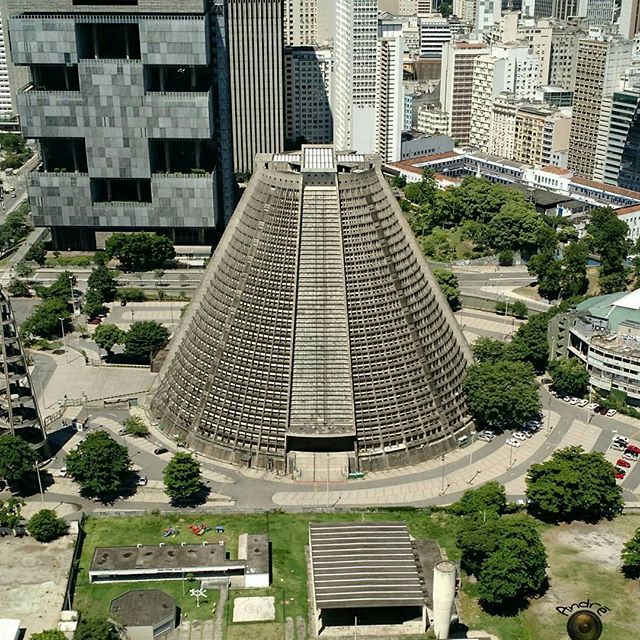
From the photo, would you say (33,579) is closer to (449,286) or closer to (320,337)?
(320,337)

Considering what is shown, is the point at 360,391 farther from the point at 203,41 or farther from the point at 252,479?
the point at 203,41

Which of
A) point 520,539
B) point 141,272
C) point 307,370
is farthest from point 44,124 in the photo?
point 520,539

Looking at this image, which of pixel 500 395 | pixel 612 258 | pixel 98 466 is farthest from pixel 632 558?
pixel 612 258

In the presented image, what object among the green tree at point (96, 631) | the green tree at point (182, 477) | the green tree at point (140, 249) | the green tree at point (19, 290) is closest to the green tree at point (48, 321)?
the green tree at point (19, 290)

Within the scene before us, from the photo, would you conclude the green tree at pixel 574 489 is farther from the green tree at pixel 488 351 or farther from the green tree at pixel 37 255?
the green tree at pixel 37 255

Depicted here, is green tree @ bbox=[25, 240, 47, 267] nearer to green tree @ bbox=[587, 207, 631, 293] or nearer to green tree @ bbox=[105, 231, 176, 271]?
green tree @ bbox=[105, 231, 176, 271]

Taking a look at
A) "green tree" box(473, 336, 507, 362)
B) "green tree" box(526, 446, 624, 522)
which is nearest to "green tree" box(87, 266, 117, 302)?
"green tree" box(473, 336, 507, 362)

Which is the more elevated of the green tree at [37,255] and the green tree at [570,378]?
the green tree at [37,255]
